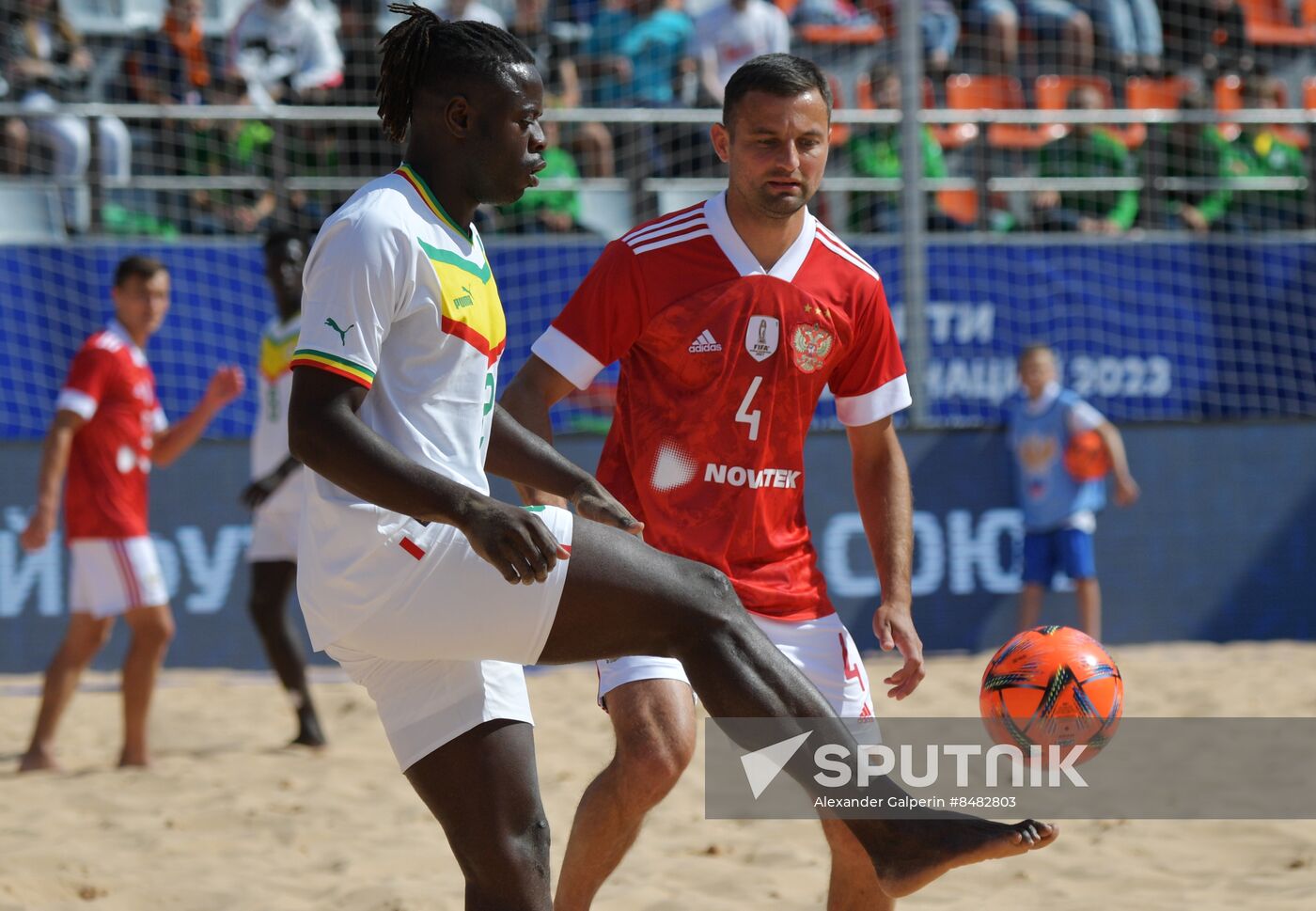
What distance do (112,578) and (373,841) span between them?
1.97 meters

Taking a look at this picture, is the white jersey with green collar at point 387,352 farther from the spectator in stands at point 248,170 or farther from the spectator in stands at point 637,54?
the spectator in stands at point 637,54

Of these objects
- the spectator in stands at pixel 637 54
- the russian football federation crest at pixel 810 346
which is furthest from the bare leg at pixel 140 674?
the spectator in stands at pixel 637 54

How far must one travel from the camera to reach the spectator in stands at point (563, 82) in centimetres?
1047

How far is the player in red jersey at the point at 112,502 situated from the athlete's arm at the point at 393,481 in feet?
14.4

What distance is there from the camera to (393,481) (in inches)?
100

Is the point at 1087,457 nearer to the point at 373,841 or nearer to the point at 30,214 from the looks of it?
the point at 373,841

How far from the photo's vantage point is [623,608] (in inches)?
105

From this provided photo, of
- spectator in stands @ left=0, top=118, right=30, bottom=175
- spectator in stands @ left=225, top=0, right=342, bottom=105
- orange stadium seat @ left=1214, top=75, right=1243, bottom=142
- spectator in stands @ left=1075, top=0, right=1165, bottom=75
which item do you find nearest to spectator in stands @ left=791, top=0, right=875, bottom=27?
spectator in stands @ left=1075, top=0, right=1165, bottom=75

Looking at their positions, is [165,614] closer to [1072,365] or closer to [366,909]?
[366,909]

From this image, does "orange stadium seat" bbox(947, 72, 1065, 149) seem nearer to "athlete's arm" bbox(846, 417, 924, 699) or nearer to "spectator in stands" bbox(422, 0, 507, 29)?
"spectator in stands" bbox(422, 0, 507, 29)

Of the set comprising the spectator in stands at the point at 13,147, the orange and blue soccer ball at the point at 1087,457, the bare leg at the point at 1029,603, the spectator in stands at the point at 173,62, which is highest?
the spectator in stands at the point at 173,62

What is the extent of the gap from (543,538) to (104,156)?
26.5 feet

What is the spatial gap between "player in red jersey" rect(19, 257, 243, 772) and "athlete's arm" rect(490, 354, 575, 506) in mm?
3338

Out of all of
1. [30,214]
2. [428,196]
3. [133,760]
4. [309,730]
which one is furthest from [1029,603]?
[428,196]
